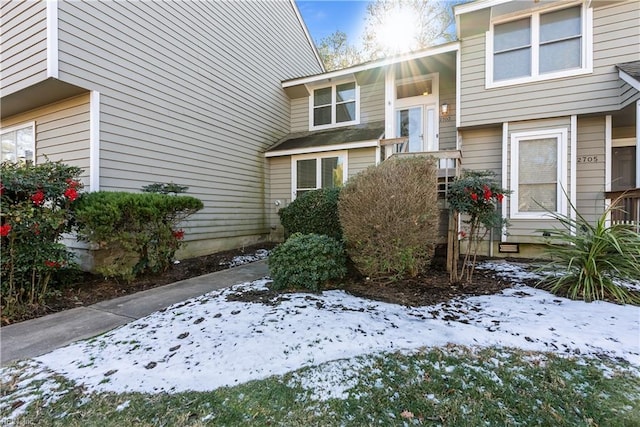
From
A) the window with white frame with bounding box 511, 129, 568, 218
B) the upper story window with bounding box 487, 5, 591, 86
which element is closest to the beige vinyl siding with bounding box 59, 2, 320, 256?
the upper story window with bounding box 487, 5, 591, 86

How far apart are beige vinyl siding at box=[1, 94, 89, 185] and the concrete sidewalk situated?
7.94 ft

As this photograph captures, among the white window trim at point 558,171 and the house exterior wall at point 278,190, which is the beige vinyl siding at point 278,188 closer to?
the house exterior wall at point 278,190

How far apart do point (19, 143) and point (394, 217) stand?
8.06 m

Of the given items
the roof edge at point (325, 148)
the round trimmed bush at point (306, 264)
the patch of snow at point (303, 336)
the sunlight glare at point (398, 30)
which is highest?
the sunlight glare at point (398, 30)

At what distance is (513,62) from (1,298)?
9.62m

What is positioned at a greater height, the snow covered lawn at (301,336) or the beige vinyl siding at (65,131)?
the beige vinyl siding at (65,131)

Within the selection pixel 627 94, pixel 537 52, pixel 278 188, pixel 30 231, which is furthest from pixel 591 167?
pixel 30 231

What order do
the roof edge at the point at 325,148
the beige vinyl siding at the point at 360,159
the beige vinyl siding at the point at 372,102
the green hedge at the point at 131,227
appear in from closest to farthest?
the green hedge at the point at 131,227 → the roof edge at the point at 325,148 → the beige vinyl siding at the point at 360,159 → the beige vinyl siding at the point at 372,102

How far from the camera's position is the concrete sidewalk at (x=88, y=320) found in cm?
280

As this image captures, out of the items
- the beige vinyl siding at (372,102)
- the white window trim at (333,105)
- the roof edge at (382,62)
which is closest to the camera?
the roof edge at (382,62)

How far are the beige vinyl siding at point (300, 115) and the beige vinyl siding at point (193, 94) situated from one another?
258 millimetres

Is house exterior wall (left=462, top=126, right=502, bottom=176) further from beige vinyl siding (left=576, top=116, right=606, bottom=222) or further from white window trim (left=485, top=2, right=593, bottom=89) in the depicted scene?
beige vinyl siding (left=576, top=116, right=606, bottom=222)

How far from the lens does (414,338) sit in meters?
2.60

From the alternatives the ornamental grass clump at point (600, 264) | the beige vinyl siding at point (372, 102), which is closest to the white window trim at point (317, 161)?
the beige vinyl siding at point (372, 102)
